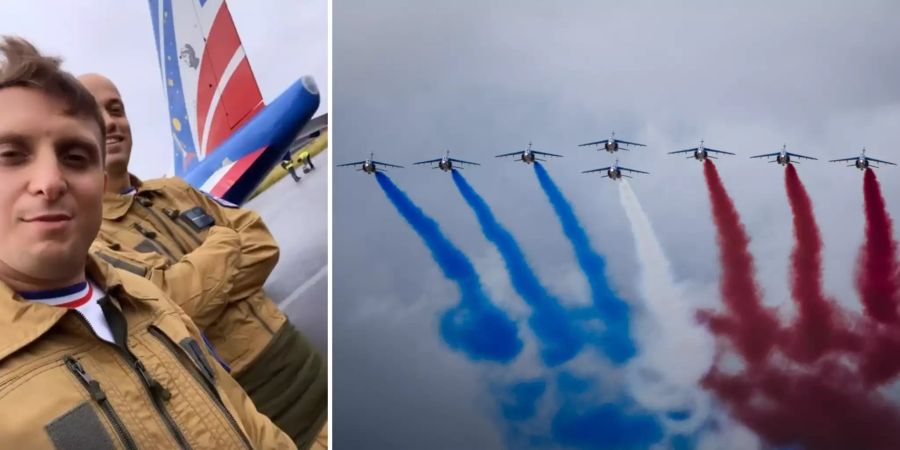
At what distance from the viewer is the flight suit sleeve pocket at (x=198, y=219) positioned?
6.89 ft

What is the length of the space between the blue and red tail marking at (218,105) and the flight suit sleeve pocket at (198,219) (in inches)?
20.0

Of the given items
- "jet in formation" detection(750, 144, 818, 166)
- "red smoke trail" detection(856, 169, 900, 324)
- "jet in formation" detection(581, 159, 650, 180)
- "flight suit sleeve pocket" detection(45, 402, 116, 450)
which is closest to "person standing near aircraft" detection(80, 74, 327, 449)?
"flight suit sleeve pocket" detection(45, 402, 116, 450)

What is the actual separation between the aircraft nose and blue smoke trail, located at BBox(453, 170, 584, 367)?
5.13 feet

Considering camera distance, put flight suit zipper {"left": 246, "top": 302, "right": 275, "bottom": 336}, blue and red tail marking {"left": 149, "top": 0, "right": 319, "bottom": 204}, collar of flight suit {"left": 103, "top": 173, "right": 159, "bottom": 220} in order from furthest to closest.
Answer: blue and red tail marking {"left": 149, "top": 0, "right": 319, "bottom": 204}, flight suit zipper {"left": 246, "top": 302, "right": 275, "bottom": 336}, collar of flight suit {"left": 103, "top": 173, "right": 159, "bottom": 220}

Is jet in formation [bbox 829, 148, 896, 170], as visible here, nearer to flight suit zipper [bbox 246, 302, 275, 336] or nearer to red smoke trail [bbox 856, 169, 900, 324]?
red smoke trail [bbox 856, 169, 900, 324]

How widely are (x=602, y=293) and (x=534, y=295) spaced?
0.36 m

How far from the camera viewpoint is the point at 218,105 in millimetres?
2836

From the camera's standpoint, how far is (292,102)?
108 inches

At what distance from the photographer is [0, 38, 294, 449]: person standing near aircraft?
1024 mm

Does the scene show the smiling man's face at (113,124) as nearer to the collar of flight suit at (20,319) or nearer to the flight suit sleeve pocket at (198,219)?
the flight suit sleeve pocket at (198,219)

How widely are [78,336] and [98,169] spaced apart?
0.82 ft

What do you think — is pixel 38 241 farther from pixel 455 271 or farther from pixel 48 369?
pixel 455 271

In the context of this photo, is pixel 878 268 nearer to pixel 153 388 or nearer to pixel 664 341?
pixel 664 341

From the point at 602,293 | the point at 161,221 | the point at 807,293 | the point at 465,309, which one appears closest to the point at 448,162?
the point at 465,309
